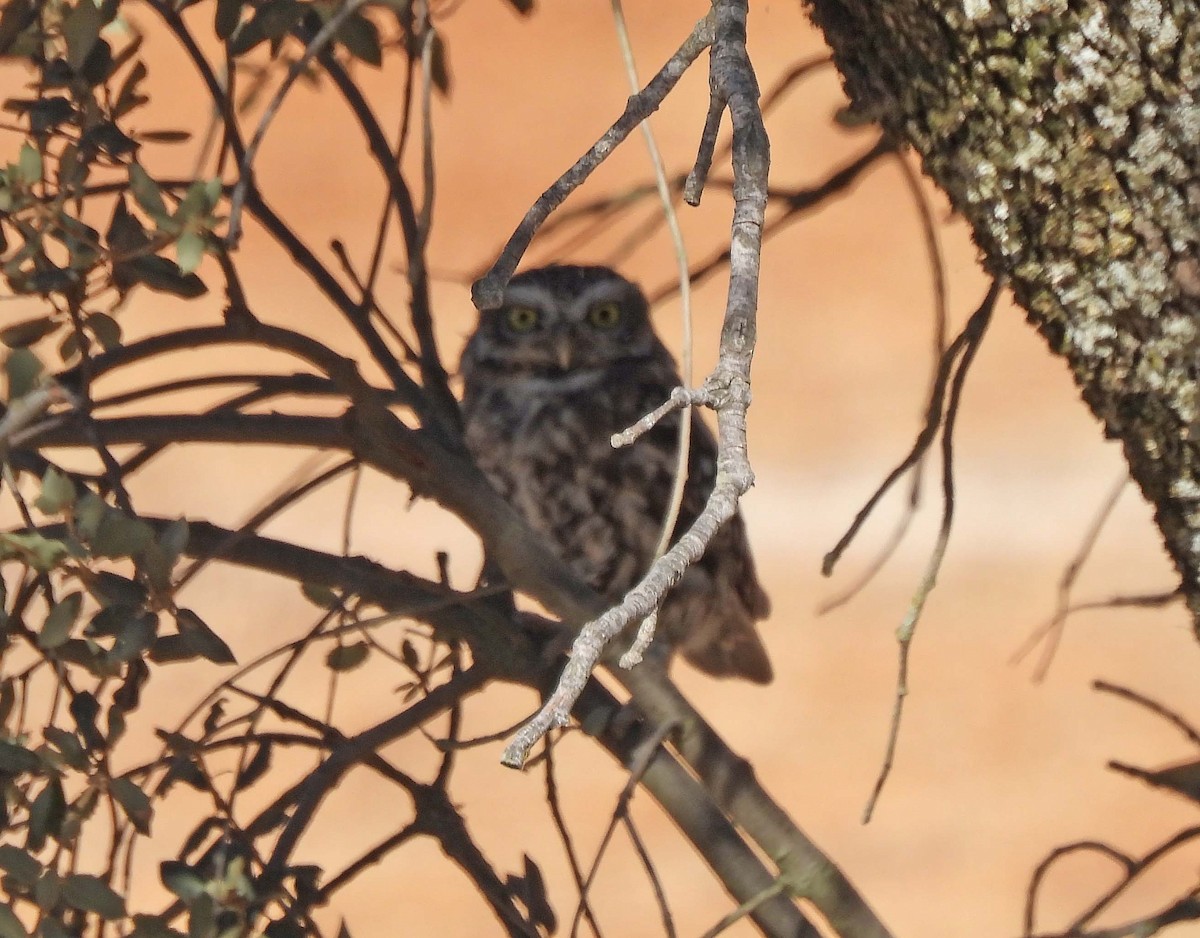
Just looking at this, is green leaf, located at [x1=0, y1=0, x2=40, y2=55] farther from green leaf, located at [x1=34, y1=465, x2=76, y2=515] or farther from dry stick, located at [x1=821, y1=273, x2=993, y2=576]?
dry stick, located at [x1=821, y1=273, x2=993, y2=576]

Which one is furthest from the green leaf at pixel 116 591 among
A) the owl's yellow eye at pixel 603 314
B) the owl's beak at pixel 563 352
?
the owl's yellow eye at pixel 603 314

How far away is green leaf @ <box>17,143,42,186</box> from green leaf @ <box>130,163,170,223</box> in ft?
0.22

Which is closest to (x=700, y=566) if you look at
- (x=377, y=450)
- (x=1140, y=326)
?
(x=377, y=450)

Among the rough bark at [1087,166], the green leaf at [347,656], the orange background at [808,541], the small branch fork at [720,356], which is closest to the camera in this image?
the small branch fork at [720,356]

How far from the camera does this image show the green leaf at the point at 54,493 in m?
1.09

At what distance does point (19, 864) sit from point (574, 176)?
25.1 inches

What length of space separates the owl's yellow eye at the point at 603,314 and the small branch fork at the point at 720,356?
1.83 meters

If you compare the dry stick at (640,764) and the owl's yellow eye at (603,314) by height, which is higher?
the owl's yellow eye at (603,314)

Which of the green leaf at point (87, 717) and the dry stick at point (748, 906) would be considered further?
the dry stick at point (748, 906)

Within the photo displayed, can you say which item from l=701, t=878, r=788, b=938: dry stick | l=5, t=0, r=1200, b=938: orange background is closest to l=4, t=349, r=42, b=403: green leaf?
l=701, t=878, r=788, b=938: dry stick

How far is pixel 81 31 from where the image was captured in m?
1.15

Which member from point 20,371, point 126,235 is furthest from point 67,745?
point 126,235

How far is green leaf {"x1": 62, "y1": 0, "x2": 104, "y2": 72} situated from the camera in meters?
1.15

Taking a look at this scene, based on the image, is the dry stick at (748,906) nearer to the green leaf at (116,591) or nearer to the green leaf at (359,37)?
the green leaf at (116,591)
